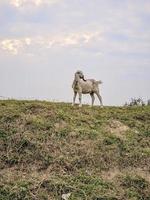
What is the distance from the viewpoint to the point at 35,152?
41.0ft

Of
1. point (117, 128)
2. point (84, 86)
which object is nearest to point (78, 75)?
point (84, 86)

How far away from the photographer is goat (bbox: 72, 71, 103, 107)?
15880 mm

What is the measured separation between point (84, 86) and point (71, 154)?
13.3 feet

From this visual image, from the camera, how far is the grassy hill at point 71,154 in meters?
11.3

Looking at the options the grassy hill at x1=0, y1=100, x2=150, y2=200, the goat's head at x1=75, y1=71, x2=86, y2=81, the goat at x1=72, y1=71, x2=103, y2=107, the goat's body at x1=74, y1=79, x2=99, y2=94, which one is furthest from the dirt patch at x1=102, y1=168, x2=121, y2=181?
the goat's head at x1=75, y1=71, x2=86, y2=81

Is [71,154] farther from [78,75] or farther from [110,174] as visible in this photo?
[78,75]

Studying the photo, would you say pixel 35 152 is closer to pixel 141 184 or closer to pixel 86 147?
pixel 86 147

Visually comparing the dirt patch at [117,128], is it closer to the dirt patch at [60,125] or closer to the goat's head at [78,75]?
the dirt patch at [60,125]

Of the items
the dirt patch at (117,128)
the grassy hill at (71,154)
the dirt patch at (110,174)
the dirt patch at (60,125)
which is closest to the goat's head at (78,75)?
the grassy hill at (71,154)

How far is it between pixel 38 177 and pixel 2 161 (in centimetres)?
116

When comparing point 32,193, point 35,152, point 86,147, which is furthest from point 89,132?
point 32,193

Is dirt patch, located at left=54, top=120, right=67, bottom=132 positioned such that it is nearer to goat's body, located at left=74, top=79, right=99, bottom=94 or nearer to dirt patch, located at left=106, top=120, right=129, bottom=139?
dirt patch, located at left=106, top=120, right=129, bottom=139

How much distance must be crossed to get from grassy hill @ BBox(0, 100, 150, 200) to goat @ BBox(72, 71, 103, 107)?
3.10 ft

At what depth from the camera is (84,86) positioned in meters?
16.2
